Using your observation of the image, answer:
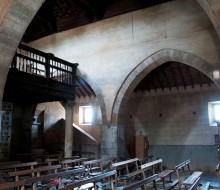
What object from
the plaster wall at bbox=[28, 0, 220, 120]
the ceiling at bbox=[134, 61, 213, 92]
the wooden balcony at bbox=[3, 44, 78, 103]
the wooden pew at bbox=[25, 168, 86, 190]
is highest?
the plaster wall at bbox=[28, 0, 220, 120]

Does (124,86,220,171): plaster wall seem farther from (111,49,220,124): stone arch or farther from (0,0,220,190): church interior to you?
(111,49,220,124): stone arch

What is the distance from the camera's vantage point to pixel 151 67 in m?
9.09

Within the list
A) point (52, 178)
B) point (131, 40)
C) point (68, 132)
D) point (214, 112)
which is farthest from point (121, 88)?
point (52, 178)

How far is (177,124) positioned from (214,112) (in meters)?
1.65

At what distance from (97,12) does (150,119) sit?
5476 millimetres

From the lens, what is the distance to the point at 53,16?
35.8 feet

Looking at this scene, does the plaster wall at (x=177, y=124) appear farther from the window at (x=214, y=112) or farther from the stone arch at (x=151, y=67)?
the stone arch at (x=151, y=67)

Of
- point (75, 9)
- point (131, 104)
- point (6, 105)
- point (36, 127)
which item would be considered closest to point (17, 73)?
point (6, 105)

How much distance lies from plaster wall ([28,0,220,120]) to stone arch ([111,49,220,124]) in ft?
0.49

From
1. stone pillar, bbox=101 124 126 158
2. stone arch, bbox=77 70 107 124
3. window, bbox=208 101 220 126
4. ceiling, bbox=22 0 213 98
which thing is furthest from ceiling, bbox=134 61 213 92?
stone pillar, bbox=101 124 126 158

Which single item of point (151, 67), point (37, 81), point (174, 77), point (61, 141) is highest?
point (174, 77)

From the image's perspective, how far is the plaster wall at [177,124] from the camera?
35.3 ft

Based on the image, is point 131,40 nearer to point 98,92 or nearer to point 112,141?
point 98,92

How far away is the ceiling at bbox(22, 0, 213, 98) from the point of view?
980 centimetres
